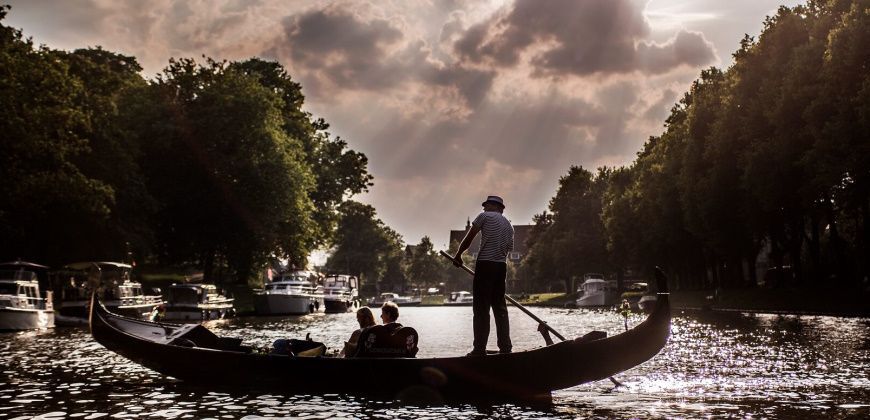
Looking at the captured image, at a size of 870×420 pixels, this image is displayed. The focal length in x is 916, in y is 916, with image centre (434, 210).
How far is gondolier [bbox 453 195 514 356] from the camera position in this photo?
15.9 m

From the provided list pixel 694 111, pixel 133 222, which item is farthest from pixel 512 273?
pixel 133 222

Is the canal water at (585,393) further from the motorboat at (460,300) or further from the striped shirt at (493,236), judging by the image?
the motorboat at (460,300)

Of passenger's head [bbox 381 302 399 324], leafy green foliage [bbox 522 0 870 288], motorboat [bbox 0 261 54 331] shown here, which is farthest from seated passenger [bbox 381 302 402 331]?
motorboat [bbox 0 261 54 331]

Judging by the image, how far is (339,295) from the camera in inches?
3258

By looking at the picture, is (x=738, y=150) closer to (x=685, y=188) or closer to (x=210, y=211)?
(x=685, y=188)

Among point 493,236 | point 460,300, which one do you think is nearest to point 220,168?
point 493,236

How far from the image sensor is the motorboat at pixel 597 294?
303 feet

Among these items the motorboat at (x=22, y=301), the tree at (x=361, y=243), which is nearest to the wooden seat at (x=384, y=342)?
the motorboat at (x=22, y=301)

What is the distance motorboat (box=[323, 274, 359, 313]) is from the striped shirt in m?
64.7

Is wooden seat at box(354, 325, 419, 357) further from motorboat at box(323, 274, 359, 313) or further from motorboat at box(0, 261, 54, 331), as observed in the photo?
motorboat at box(323, 274, 359, 313)

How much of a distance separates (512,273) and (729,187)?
125 m

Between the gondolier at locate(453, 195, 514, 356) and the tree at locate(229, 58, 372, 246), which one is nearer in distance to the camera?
the gondolier at locate(453, 195, 514, 356)

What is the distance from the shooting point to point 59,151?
46.3 m

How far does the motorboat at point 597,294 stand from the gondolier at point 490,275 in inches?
3044
